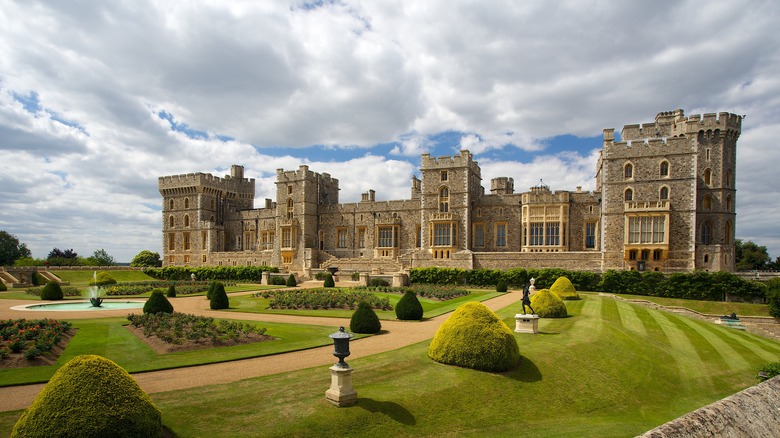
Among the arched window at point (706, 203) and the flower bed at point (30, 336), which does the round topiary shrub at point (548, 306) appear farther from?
the arched window at point (706, 203)

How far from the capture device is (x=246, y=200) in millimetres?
72750

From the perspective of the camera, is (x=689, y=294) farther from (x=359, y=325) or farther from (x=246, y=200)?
(x=246, y=200)

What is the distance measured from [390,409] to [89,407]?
19.9ft

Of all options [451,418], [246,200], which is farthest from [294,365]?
[246,200]

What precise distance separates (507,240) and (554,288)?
18447 millimetres

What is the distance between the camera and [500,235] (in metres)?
50.3

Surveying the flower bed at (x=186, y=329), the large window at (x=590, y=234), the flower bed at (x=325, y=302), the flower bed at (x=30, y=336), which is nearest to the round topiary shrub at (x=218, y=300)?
the flower bed at (x=325, y=302)

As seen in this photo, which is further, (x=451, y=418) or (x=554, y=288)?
(x=554, y=288)

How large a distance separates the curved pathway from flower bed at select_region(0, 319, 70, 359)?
9.74ft

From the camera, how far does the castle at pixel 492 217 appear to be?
39781 millimetres

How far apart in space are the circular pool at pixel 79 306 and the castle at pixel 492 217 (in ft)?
82.8

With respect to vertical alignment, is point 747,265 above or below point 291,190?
below

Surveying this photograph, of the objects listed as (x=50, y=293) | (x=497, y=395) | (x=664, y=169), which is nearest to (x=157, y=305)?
(x=50, y=293)

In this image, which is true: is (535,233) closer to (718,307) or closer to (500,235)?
(500,235)
